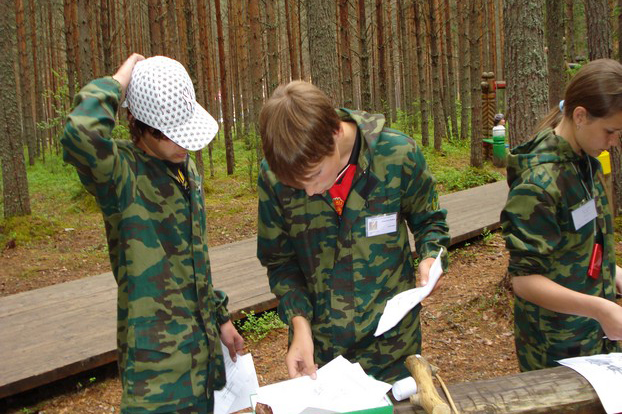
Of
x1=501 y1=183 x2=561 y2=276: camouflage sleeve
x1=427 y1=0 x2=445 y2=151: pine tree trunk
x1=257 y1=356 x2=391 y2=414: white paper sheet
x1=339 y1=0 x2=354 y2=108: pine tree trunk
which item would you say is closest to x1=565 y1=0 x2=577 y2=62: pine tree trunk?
x1=427 y1=0 x2=445 y2=151: pine tree trunk

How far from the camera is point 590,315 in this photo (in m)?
1.73

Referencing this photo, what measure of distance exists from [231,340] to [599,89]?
5.18ft

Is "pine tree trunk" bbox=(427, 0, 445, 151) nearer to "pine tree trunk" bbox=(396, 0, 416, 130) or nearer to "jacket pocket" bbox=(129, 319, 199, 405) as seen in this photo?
"pine tree trunk" bbox=(396, 0, 416, 130)

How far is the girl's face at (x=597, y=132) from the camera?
180cm

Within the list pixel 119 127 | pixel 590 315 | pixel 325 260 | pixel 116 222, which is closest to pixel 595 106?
pixel 590 315

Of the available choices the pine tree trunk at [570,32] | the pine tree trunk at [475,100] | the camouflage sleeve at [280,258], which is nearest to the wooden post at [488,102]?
the pine tree trunk at [475,100]

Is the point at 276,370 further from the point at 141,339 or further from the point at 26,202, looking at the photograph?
the point at 26,202

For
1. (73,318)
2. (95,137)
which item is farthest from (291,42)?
(95,137)

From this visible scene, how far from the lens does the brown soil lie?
338cm

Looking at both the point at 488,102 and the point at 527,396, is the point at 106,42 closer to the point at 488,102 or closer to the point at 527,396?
the point at 488,102

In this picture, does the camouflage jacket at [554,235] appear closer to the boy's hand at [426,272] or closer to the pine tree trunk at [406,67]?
the boy's hand at [426,272]

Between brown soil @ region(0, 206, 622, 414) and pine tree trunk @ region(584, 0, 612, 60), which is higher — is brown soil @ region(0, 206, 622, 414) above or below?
below

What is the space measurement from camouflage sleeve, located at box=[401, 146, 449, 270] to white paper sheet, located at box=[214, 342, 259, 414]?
2.53ft

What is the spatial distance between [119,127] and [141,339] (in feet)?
27.0
